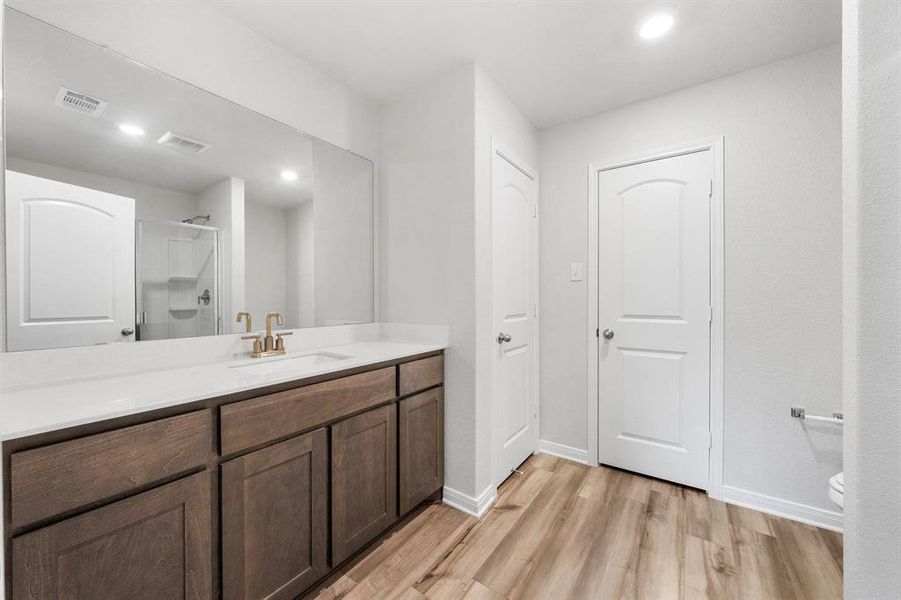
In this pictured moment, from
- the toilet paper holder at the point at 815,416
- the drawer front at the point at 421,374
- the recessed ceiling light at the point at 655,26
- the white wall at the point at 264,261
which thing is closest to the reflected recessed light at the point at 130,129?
the white wall at the point at 264,261

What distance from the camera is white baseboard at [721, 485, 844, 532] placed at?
1.84 metres

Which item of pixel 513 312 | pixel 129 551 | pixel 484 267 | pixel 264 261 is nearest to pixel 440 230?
pixel 484 267

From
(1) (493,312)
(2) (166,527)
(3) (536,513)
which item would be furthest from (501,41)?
(3) (536,513)

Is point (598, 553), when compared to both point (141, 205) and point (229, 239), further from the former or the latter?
point (141, 205)

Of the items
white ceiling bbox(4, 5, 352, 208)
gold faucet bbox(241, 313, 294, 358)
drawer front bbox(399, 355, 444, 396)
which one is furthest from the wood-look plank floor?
white ceiling bbox(4, 5, 352, 208)

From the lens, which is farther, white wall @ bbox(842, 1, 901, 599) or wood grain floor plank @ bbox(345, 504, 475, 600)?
wood grain floor plank @ bbox(345, 504, 475, 600)

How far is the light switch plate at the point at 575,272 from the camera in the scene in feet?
8.47

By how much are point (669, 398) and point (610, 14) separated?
2.13 m

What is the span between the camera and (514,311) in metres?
2.42

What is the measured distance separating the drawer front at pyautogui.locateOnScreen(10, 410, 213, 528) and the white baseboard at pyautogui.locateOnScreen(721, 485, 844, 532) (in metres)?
2.65

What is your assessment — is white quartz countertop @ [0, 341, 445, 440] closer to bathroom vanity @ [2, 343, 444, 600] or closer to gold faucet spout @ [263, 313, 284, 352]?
bathroom vanity @ [2, 343, 444, 600]

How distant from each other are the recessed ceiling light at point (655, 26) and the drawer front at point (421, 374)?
6.37 ft

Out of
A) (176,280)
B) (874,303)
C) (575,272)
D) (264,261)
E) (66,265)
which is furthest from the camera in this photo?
(575,272)

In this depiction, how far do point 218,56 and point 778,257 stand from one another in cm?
298
